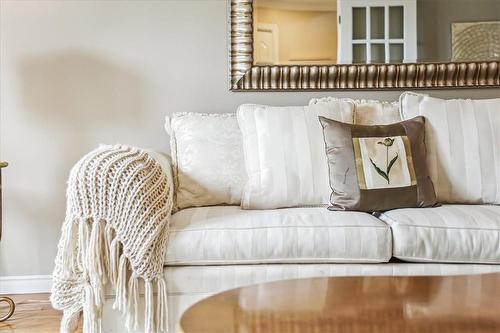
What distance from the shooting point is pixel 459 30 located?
2621mm

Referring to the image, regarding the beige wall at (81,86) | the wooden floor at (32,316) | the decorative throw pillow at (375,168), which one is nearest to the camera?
the decorative throw pillow at (375,168)

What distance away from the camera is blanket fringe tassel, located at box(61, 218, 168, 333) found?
5.30 ft

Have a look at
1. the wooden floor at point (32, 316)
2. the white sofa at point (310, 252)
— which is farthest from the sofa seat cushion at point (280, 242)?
the wooden floor at point (32, 316)

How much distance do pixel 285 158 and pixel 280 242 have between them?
19.8 inches

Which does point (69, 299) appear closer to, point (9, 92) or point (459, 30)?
point (9, 92)

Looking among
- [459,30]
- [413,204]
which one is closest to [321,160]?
[413,204]

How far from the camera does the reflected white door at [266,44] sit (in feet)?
8.54

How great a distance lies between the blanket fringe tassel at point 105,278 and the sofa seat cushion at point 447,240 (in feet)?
2.75

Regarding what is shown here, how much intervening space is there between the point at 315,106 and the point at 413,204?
0.61m

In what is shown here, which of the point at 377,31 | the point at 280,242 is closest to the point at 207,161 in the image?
the point at 280,242

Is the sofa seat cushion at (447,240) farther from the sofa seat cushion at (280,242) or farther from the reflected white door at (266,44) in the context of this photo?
the reflected white door at (266,44)

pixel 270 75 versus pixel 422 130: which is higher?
pixel 270 75

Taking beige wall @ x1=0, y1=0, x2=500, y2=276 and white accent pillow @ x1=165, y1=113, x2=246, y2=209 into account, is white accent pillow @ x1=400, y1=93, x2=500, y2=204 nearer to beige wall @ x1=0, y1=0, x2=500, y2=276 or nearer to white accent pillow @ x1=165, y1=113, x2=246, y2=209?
white accent pillow @ x1=165, y1=113, x2=246, y2=209

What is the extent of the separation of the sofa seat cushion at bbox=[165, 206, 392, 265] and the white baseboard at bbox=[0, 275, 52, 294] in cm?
124
